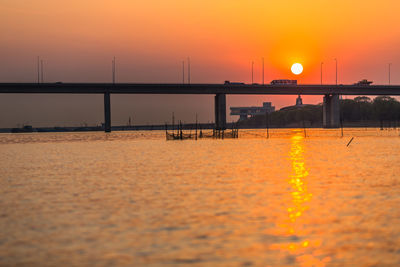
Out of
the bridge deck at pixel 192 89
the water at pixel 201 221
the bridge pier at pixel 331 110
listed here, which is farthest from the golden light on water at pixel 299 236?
the bridge pier at pixel 331 110

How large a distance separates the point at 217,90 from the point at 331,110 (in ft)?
136

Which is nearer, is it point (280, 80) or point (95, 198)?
point (95, 198)

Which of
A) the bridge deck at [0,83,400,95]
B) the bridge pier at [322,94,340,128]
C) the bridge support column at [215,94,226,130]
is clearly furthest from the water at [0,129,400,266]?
the bridge pier at [322,94,340,128]

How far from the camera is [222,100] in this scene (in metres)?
160

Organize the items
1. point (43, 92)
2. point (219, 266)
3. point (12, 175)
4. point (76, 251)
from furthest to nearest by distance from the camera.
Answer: point (43, 92) < point (12, 175) < point (76, 251) < point (219, 266)

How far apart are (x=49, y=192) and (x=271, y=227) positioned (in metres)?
12.3

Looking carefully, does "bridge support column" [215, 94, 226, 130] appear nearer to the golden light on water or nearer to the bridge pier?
the bridge pier

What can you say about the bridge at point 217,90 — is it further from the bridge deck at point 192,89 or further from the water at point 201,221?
the water at point 201,221

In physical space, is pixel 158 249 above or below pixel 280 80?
below

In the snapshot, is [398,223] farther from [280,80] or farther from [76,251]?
[280,80]

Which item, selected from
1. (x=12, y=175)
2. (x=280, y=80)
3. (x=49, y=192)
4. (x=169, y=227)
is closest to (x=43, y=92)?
(x=280, y=80)

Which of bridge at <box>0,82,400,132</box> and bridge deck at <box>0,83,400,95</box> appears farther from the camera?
bridge at <box>0,82,400,132</box>

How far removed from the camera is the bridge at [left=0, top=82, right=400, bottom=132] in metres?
144

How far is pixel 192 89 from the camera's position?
6176 inches
